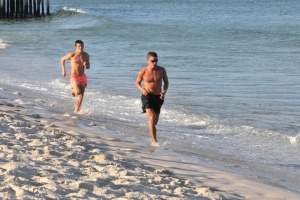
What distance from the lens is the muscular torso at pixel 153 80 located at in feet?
29.5

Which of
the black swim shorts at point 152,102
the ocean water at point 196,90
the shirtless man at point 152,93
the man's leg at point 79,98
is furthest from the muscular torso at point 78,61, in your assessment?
the black swim shorts at point 152,102

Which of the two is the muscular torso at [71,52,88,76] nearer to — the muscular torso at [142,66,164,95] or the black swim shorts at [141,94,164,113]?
the muscular torso at [142,66,164,95]

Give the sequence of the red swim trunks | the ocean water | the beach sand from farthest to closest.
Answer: the red swim trunks → the ocean water → the beach sand

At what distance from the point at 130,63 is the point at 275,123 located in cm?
972

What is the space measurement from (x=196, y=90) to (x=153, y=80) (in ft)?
19.1

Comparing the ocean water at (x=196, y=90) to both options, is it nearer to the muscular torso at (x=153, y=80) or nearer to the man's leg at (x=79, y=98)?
the man's leg at (x=79, y=98)

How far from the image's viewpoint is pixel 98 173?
657cm

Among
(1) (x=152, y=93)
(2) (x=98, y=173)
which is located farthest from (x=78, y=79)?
(2) (x=98, y=173)

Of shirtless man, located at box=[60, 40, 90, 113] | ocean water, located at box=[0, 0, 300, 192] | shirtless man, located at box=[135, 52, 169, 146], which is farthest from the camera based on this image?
shirtless man, located at box=[60, 40, 90, 113]

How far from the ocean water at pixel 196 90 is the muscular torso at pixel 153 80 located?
0.75 m

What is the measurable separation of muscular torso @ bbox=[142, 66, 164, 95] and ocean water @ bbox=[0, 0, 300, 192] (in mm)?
747

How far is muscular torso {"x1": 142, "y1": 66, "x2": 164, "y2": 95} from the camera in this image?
898cm

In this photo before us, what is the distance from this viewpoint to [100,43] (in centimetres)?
2836

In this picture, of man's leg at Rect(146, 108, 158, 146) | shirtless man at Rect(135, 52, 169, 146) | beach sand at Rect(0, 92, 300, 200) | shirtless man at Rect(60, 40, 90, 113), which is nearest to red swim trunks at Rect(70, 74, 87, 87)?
shirtless man at Rect(60, 40, 90, 113)
